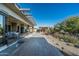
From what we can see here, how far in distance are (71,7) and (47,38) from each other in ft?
9.66

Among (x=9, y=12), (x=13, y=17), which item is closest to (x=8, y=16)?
(x=9, y=12)

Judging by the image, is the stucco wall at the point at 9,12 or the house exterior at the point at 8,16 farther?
the house exterior at the point at 8,16

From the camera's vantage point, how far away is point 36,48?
8.41 m

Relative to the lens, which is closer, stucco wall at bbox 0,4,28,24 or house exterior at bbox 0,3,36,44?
stucco wall at bbox 0,4,28,24

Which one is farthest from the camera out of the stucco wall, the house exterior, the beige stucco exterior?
the beige stucco exterior

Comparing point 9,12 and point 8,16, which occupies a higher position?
point 9,12

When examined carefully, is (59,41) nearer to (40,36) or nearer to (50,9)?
(40,36)

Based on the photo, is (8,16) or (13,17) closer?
(8,16)

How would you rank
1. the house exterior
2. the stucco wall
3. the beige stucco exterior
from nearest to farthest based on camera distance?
the stucco wall < the house exterior < the beige stucco exterior

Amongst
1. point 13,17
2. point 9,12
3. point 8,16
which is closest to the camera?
point 8,16

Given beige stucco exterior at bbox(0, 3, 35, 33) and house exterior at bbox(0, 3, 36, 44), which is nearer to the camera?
house exterior at bbox(0, 3, 36, 44)

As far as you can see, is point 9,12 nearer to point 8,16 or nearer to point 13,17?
point 8,16

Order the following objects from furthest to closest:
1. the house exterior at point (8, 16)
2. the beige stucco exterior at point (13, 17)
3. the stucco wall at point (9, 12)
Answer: the beige stucco exterior at point (13, 17), the house exterior at point (8, 16), the stucco wall at point (9, 12)

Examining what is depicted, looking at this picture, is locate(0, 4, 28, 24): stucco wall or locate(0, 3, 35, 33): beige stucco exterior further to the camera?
locate(0, 3, 35, 33): beige stucco exterior
